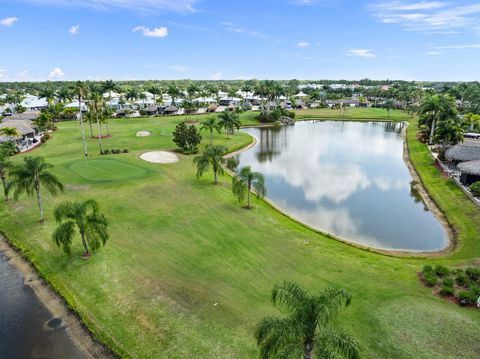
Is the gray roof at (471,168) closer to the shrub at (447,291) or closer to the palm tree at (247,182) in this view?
the shrub at (447,291)

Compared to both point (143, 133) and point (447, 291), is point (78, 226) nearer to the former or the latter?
point (447, 291)

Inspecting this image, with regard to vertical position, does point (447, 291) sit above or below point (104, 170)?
below

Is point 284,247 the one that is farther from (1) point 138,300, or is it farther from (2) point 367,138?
(2) point 367,138

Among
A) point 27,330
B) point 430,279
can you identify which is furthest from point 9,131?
point 430,279

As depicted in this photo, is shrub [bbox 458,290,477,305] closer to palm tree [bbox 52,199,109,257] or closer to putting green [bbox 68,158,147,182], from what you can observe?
palm tree [bbox 52,199,109,257]

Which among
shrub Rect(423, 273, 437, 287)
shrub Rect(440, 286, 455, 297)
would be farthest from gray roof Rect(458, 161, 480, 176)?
shrub Rect(440, 286, 455, 297)

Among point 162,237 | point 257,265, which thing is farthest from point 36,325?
point 257,265
